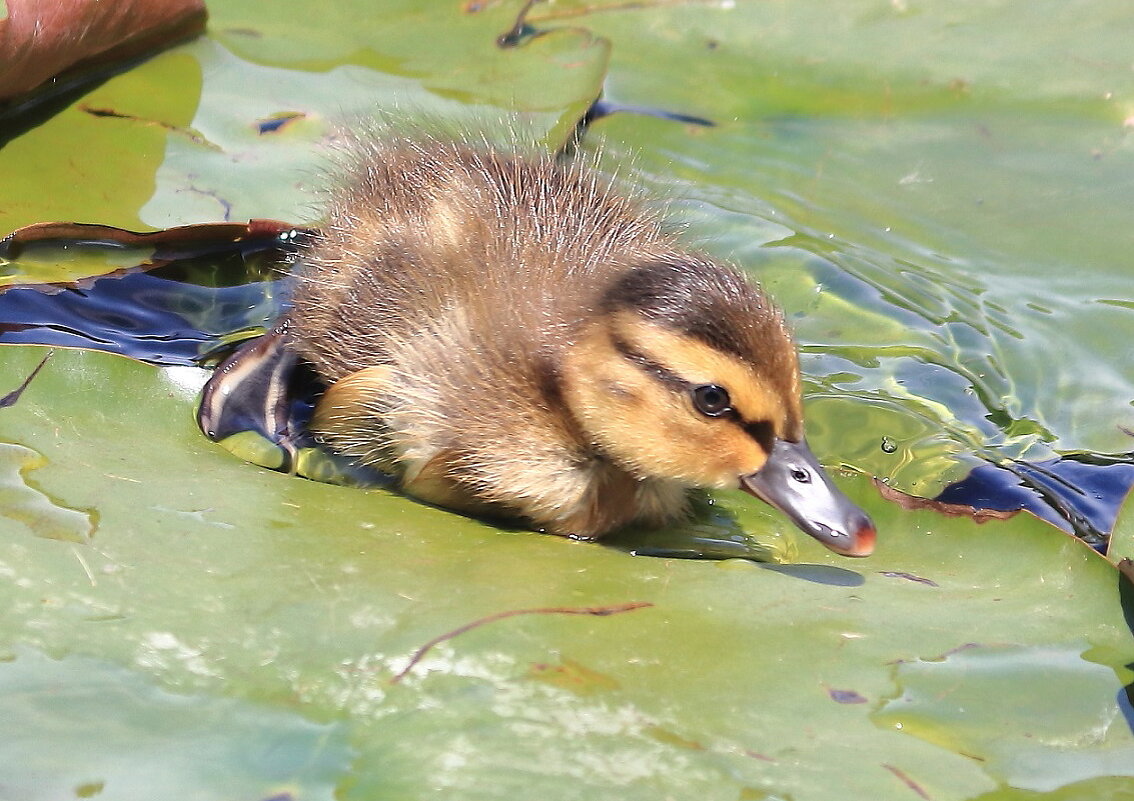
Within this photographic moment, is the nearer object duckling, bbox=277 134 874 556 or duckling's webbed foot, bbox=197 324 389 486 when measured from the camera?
duckling, bbox=277 134 874 556

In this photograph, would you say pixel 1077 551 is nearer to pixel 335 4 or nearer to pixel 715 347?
pixel 715 347

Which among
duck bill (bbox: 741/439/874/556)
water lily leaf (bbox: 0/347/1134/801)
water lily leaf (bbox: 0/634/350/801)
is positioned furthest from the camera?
duck bill (bbox: 741/439/874/556)

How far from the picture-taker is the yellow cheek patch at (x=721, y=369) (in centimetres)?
259

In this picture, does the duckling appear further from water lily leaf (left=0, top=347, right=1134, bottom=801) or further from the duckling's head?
water lily leaf (left=0, top=347, right=1134, bottom=801)

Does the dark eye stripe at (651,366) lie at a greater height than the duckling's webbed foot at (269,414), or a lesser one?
greater

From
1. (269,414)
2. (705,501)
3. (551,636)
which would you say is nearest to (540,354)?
(705,501)

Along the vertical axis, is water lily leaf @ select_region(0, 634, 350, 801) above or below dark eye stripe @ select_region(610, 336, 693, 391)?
below

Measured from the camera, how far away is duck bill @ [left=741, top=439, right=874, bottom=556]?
2.54 meters

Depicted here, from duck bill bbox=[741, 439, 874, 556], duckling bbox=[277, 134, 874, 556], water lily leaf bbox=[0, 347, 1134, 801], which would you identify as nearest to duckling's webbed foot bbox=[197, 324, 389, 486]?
duckling bbox=[277, 134, 874, 556]

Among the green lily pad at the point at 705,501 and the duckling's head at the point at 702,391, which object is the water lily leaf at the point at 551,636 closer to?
the green lily pad at the point at 705,501

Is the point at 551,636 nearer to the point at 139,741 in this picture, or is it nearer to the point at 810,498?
the point at 139,741

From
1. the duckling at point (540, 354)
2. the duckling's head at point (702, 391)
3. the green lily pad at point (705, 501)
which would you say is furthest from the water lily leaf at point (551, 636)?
the duckling at point (540, 354)

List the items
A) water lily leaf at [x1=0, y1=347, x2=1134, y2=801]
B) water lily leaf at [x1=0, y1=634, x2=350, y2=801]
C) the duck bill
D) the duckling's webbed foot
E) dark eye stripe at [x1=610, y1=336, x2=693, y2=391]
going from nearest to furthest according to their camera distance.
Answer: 1. water lily leaf at [x1=0, y1=634, x2=350, y2=801]
2. water lily leaf at [x1=0, y1=347, x2=1134, y2=801]
3. the duck bill
4. dark eye stripe at [x1=610, y1=336, x2=693, y2=391]
5. the duckling's webbed foot

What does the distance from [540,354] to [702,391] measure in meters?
0.39
